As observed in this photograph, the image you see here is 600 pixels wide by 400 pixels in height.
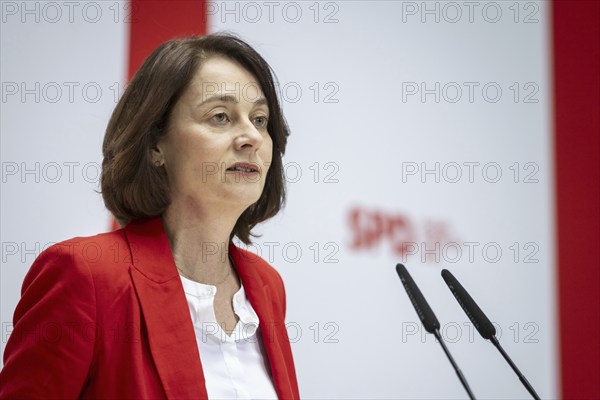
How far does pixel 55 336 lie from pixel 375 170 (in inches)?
45.6

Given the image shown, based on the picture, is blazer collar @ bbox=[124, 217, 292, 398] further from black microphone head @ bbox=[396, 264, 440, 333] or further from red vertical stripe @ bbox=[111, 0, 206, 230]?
red vertical stripe @ bbox=[111, 0, 206, 230]

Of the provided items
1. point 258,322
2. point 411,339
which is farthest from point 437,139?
point 258,322

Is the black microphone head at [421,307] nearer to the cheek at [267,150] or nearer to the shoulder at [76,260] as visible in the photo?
the cheek at [267,150]

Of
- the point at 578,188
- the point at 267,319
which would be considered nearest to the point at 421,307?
the point at 267,319

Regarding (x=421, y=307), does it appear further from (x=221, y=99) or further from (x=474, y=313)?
(x=221, y=99)

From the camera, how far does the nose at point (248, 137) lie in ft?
4.06

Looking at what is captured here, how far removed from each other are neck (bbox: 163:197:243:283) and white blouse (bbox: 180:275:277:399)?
46 millimetres

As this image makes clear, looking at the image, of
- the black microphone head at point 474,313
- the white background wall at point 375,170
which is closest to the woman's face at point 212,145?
the black microphone head at point 474,313

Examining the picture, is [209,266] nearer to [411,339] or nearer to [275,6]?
[411,339]

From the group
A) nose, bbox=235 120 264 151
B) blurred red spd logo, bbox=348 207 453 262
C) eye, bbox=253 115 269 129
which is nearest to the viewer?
nose, bbox=235 120 264 151

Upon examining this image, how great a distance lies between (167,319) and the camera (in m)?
1.09

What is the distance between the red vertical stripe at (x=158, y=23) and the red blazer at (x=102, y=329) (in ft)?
2.75

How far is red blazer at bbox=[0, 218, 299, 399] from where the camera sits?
3.22ft

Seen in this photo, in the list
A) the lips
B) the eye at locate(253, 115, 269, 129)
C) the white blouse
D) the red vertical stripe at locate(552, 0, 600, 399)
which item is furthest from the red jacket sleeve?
the red vertical stripe at locate(552, 0, 600, 399)
